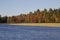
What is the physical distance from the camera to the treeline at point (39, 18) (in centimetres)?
4788

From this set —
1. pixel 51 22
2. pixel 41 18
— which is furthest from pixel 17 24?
pixel 51 22

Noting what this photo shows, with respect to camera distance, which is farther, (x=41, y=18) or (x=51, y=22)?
(x=41, y=18)

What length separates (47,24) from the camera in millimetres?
46562

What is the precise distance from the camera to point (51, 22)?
4703 cm

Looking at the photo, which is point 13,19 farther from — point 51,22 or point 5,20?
point 51,22

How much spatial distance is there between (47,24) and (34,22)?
4542 millimetres

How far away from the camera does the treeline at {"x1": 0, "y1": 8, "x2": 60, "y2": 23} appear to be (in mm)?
47881

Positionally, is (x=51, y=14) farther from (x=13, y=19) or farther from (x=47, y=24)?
(x=13, y=19)

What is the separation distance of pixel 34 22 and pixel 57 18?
5837 millimetres

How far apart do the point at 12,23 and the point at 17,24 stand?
1539 millimetres

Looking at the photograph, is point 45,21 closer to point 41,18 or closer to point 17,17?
point 41,18

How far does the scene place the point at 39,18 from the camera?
50688 mm

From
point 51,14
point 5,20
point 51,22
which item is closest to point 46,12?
point 51,14

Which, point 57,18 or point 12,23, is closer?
point 57,18
